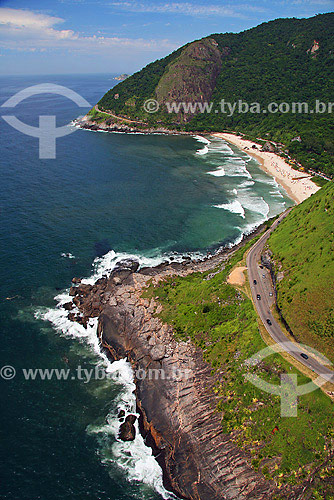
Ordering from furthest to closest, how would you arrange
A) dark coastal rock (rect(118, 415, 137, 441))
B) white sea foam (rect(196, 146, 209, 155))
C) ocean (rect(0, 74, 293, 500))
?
1. white sea foam (rect(196, 146, 209, 155))
2. dark coastal rock (rect(118, 415, 137, 441))
3. ocean (rect(0, 74, 293, 500))

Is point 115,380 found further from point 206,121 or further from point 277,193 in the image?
point 206,121

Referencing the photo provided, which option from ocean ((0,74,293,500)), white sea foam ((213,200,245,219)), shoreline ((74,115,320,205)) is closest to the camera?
ocean ((0,74,293,500))

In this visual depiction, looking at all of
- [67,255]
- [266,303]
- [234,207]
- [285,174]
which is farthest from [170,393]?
[285,174]

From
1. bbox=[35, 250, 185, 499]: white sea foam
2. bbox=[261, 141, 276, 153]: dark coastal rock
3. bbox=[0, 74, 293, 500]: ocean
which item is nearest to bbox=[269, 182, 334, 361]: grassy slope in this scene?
bbox=[0, 74, 293, 500]: ocean

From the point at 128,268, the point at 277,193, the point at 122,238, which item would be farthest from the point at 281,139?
the point at 128,268

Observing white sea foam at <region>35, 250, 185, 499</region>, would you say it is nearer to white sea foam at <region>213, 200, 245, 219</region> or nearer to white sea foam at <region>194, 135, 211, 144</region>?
white sea foam at <region>213, 200, 245, 219</region>

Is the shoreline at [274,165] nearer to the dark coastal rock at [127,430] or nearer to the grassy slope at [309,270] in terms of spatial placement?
the grassy slope at [309,270]

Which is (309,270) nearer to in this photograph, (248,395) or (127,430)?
(248,395)
